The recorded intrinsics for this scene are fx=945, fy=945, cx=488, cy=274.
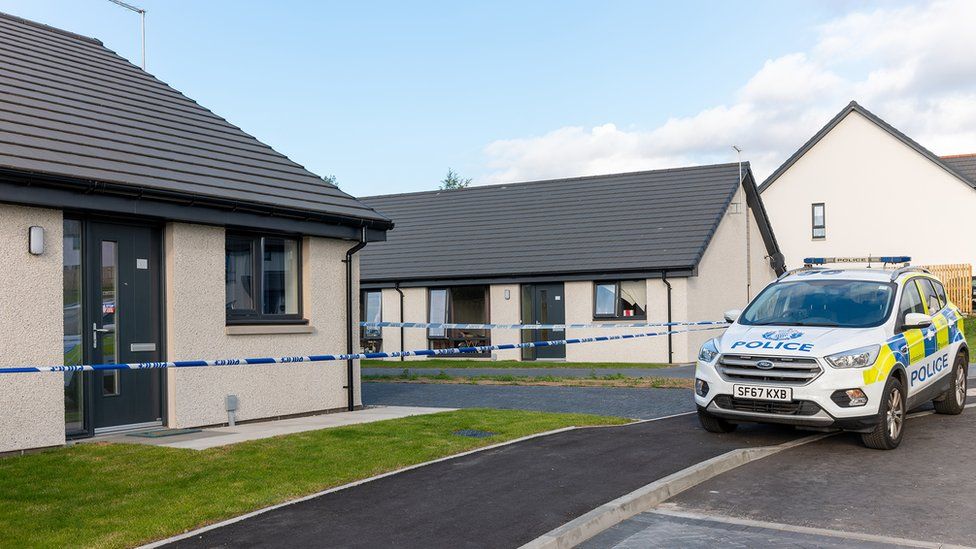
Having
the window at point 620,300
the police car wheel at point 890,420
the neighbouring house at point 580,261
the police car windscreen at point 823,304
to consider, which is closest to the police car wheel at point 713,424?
the police car windscreen at point 823,304

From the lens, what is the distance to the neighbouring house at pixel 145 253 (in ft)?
33.4

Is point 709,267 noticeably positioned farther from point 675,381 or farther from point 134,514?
point 134,514

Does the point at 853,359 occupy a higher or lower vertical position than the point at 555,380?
higher

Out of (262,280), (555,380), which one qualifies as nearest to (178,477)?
(262,280)

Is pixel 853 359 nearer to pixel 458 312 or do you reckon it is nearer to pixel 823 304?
pixel 823 304

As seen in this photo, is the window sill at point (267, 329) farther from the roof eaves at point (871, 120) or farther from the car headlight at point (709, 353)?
the roof eaves at point (871, 120)

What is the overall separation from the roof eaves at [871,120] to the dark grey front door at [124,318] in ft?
118

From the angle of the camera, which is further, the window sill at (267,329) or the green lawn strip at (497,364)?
the green lawn strip at (497,364)

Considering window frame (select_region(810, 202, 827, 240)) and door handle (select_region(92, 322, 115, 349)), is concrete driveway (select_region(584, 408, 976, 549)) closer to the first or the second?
door handle (select_region(92, 322, 115, 349))

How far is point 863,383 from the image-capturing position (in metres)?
9.59

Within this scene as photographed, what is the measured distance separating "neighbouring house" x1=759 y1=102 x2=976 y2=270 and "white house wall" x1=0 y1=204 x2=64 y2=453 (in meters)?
37.1

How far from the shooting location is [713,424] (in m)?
11.0

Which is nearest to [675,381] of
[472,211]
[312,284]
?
[312,284]

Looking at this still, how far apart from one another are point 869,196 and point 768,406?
116 ft
